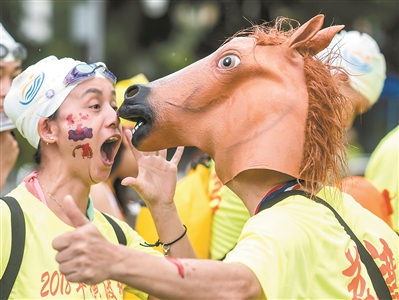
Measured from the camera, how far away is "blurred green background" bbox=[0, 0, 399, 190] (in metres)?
12.4

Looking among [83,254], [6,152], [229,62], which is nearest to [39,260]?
[83,254]

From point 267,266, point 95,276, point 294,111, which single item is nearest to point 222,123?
point 294,111

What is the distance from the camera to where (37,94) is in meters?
3.27

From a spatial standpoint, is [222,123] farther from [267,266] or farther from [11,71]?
[11,71]

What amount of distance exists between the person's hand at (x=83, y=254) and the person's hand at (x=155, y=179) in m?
1.24

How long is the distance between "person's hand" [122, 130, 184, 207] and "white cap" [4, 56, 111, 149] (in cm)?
36

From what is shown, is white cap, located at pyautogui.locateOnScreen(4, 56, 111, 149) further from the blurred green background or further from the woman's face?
the blurred green background

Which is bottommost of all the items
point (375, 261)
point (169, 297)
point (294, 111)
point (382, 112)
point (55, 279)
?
point (382, 112)

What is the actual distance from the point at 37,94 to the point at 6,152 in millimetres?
1496

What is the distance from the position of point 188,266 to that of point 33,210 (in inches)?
44.4

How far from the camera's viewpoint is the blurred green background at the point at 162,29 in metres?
12.4

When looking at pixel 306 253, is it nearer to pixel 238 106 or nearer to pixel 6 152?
pixel 238 106

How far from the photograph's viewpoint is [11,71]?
15.1ft

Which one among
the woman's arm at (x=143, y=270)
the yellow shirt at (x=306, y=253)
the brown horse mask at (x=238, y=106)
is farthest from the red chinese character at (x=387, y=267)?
the woman's arm at (x=143, y=270)
